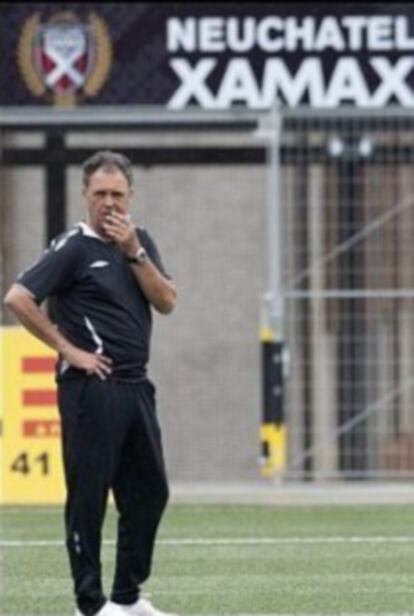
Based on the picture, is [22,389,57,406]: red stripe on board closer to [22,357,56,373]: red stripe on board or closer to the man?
[22,357,56,373]: red stripe on board

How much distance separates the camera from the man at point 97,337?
9.88m

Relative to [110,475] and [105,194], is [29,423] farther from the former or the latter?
[105,194]

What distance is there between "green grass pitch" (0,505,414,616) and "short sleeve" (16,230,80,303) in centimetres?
149

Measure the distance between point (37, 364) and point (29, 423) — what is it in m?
0.43

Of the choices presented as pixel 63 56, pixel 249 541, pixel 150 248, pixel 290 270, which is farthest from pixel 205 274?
pixel 150 248

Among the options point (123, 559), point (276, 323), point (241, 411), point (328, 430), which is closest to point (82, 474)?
point (123, 559)

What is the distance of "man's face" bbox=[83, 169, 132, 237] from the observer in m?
9.86

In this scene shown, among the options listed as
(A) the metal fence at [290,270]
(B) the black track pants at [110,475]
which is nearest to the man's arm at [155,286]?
(B) the black track pants at [110,475]

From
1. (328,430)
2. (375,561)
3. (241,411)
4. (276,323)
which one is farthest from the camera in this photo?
(241,411)

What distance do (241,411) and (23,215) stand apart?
2.81m

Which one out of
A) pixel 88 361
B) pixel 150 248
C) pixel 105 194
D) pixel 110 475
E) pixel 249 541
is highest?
pixel 105 194

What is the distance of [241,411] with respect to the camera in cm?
2403

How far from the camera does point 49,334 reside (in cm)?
991

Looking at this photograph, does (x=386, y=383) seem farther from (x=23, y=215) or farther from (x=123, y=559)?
(x=123, y=559)
